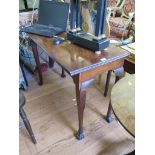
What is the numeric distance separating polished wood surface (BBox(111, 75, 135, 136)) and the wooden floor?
2.20ft

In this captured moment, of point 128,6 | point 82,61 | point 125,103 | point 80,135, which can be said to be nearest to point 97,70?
point 82,61

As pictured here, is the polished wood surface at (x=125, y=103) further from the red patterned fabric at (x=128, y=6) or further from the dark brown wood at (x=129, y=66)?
the red patterned fabric at (x=128, y=6)

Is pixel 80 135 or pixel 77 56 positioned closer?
pixel 77 56

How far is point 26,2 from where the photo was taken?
272cm

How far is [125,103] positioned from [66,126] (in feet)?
2.93

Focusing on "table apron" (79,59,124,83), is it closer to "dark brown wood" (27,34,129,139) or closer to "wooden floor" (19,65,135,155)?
"dark brown wood" (27,34,129,139)

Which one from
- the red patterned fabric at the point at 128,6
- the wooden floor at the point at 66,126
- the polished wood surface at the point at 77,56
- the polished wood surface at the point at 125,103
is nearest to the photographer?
the polished wood surface at the point at 125,103

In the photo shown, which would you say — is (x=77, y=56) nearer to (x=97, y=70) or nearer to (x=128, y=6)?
(x=97, y=70)

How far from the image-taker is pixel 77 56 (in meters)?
1.32

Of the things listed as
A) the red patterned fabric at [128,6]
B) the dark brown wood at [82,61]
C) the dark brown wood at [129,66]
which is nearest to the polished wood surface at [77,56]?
the dark brown wood at [82,61]

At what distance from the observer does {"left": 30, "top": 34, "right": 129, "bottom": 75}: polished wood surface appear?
3.99 ft

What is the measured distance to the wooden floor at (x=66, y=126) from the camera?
1515 mm

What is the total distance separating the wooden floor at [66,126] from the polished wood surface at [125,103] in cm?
67
